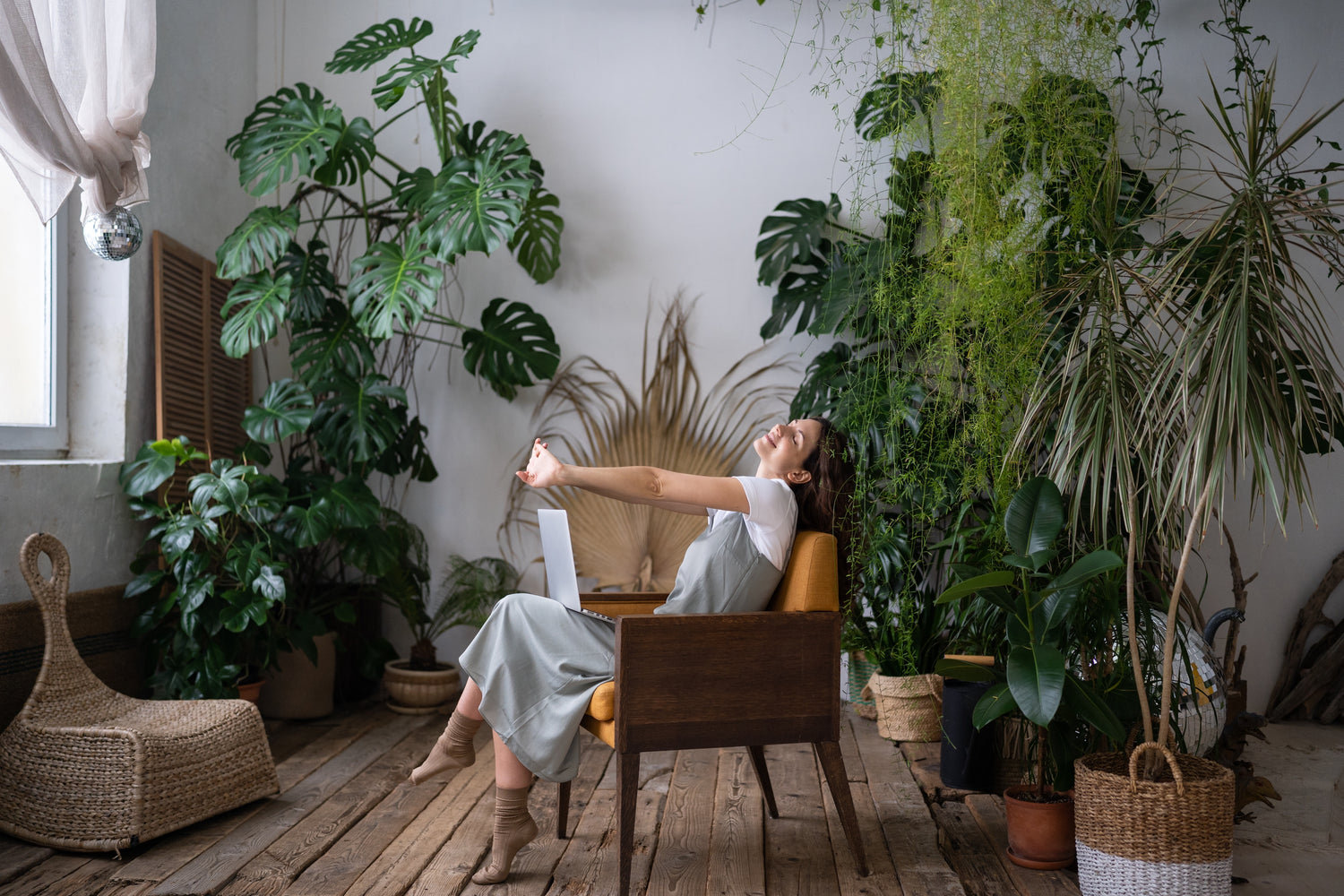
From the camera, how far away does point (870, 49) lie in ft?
13.0

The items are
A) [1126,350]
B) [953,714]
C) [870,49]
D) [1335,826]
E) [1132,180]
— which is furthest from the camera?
[870,49]

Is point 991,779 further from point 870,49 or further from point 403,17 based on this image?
point 403,17

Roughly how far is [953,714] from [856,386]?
120 centimetres

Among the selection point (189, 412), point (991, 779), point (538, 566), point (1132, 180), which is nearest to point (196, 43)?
point (189, 412)

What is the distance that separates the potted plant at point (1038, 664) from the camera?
6.75 ft

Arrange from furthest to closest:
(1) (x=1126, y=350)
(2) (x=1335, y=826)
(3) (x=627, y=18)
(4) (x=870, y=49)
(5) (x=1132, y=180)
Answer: (3) (x=627, y=18), (4) (x=870, y=49), (5) (x=1132, y=180), (2) (x=1335, y=826), (1) (x=1126, y=350)

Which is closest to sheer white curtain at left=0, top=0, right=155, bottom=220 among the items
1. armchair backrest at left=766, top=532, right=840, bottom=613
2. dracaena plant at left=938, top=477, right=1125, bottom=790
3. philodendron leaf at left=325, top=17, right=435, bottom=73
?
philodendron leaf at left=325, top=17, right=435, bottom=73

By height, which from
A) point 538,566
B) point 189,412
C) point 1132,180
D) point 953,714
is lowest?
point 953,714

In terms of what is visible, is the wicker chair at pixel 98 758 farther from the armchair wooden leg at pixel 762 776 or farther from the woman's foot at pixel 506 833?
the armchair wooden leg at pixel 762 776

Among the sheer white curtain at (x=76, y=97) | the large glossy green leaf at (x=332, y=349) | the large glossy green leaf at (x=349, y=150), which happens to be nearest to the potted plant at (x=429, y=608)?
the large glossy green leaf at (x=332, y=349)

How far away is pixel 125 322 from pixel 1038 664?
2963 mm

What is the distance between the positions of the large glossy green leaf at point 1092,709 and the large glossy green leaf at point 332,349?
2.65 meters

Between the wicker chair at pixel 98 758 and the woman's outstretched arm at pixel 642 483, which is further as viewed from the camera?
the wicker chair at pixel 98 758

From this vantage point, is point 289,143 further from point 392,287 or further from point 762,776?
point 762,776
